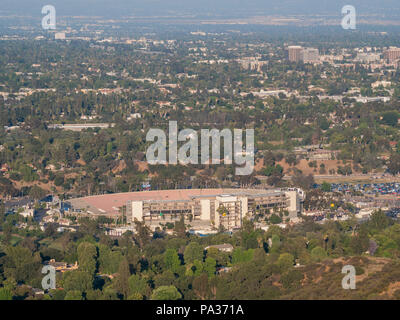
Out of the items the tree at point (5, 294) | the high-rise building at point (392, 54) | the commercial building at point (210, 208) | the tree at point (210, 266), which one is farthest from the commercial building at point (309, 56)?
the tree at point (5, 294)

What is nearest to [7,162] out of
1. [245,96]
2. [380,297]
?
[380,297]

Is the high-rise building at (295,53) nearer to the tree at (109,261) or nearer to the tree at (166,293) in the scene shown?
the tree at (109,261)

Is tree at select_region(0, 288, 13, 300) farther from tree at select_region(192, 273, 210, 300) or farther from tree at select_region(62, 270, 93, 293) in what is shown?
tree at select_region(192, 273, 210, 300)

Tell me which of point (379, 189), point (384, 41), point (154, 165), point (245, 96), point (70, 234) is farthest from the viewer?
point (384, 41)

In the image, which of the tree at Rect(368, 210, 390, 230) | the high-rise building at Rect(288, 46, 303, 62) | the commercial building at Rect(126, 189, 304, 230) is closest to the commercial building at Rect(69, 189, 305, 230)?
the commercial building at Rect(126, 189, 304, 230)

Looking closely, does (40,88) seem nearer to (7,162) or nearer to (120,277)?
(7,162)

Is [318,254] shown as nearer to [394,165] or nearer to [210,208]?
[210,208]

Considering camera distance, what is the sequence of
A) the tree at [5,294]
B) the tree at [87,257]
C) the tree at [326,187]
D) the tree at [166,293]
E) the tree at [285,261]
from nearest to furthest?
the tree at [166,293] < the tree at [5,294] < the tree at [285,261] < the tree at [87,257] < the tree at [326,187]
